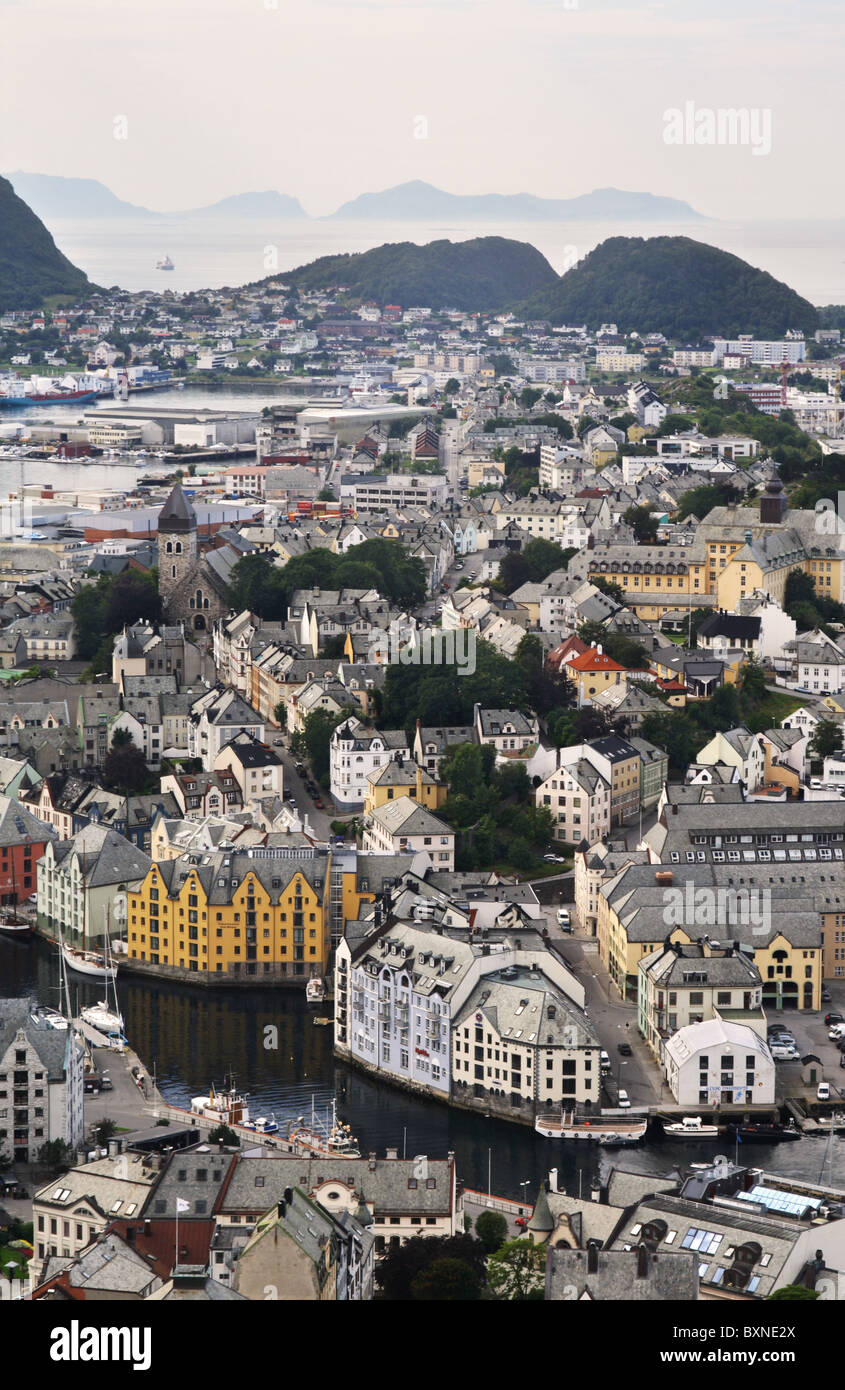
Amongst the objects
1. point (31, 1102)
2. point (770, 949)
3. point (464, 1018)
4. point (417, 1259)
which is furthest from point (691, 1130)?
point (31, 1102)

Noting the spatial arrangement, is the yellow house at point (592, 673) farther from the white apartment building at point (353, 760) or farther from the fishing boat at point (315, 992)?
the fishing boat at point (315, 992)

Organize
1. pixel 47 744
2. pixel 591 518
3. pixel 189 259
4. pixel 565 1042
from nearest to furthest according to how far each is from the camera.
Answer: pixel 565 1042 → pixel 47 744 → pixel 591 518 → pixel 189 259

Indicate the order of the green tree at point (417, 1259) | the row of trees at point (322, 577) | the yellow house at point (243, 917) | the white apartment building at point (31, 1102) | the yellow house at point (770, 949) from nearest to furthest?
the green tree at point (417, 1259) → the white apartment building at point (31, 1102) → the yellow house at point (770, 949) → the yellow house at point (243, 917) → the row of trees at point (322, 577)

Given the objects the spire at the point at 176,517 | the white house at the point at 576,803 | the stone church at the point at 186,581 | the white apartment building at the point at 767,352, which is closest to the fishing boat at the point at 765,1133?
the white house at the point at 576,803

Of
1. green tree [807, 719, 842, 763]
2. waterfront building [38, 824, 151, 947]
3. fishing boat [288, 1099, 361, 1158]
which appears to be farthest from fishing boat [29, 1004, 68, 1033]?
green tree [807, 719, 842, 763]
